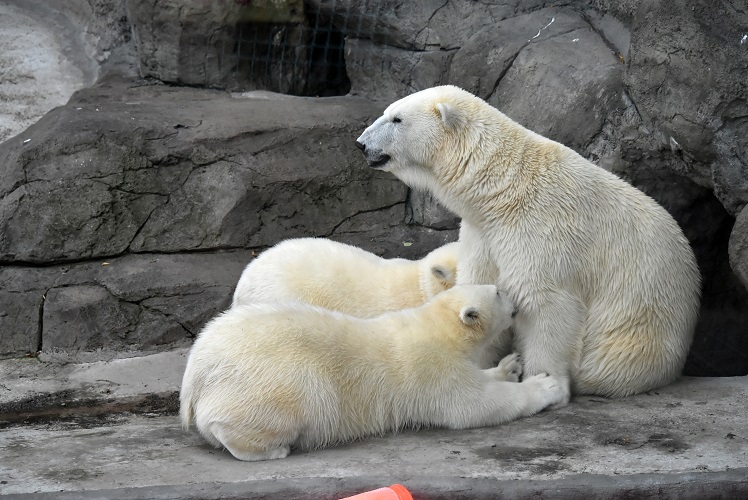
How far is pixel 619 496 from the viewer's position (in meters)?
3.61

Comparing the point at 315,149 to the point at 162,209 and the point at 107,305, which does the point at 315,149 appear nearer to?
the point at 162,209

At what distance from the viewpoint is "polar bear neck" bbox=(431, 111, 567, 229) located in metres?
4.64

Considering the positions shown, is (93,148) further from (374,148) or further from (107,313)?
(374,148)

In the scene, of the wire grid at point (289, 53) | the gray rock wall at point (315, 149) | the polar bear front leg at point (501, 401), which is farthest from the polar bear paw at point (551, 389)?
the wire grid at point (289, 53)

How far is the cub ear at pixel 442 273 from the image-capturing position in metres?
5.05

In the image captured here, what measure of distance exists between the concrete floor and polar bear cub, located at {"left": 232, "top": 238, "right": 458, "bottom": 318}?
0.84 meters

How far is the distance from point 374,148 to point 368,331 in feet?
3.56

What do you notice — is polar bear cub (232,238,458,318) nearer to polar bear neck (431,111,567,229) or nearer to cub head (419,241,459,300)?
A: cub head (419,241,459,300)

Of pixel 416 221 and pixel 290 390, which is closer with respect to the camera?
pixel 290 390

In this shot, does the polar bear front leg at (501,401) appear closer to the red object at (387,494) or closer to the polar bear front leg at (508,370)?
the polar bear front leg at (508,370)

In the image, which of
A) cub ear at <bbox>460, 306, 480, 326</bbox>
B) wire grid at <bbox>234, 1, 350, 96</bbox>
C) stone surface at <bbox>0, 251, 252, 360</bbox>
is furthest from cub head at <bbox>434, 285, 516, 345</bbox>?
wire grid at <bbox>234, 1, 350, 96</bbox>

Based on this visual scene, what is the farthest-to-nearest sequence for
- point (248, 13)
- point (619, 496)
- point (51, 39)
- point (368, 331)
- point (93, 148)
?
point (51, 39), point (248, 13), point (93, 148), point (368, 331), point (619, 496)

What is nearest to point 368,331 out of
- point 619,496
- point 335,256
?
point 335,256

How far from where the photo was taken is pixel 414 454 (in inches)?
160
